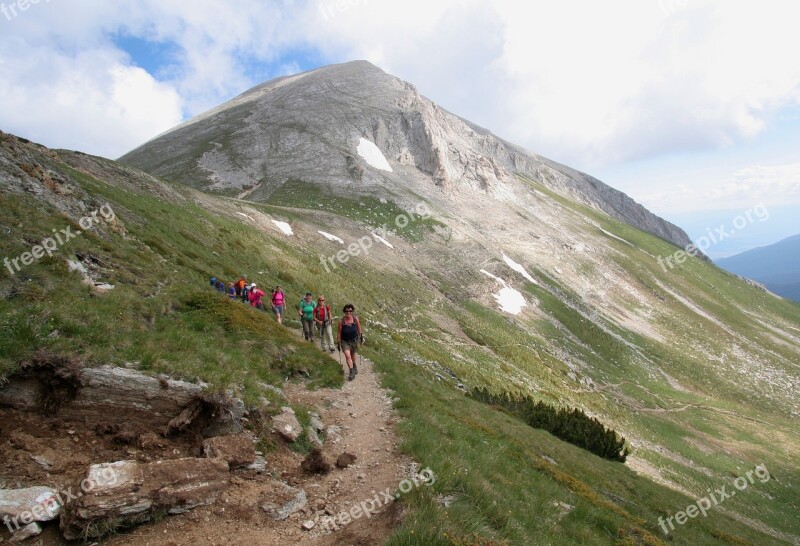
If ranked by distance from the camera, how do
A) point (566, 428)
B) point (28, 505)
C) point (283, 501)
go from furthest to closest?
point (566, 428) < point (283, 501) < point (28, 505)

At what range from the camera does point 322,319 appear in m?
18.7

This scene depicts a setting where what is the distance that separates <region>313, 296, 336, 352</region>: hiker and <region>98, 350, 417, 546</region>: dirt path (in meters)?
6.60

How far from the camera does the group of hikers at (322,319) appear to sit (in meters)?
16.0

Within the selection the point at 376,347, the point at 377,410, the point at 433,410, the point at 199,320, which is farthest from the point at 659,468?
the point at 199,320

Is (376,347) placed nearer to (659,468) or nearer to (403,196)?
(659,468)

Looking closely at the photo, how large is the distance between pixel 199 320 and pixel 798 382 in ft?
299

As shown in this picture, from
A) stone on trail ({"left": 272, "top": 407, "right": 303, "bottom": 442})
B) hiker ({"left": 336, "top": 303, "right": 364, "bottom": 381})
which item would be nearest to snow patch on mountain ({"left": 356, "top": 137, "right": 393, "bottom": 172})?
hiker ({"left": 336, "top": 303, "right": 364, "bottom": 381})

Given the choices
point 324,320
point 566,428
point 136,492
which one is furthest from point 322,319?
point 566,428

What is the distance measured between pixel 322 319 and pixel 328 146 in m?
75.3

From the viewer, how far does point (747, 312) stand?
10450 centimetres

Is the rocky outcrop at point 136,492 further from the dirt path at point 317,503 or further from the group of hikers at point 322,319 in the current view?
the group of hikers at point 322,319

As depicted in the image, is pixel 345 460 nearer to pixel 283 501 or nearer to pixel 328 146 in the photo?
pixel 283 501

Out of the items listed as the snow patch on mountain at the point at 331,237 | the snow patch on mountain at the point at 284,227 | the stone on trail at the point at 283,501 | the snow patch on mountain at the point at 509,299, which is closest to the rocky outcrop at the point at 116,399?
the stone on trail at the point at 283,501

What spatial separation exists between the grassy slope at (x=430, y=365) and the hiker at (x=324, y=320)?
2057mm
